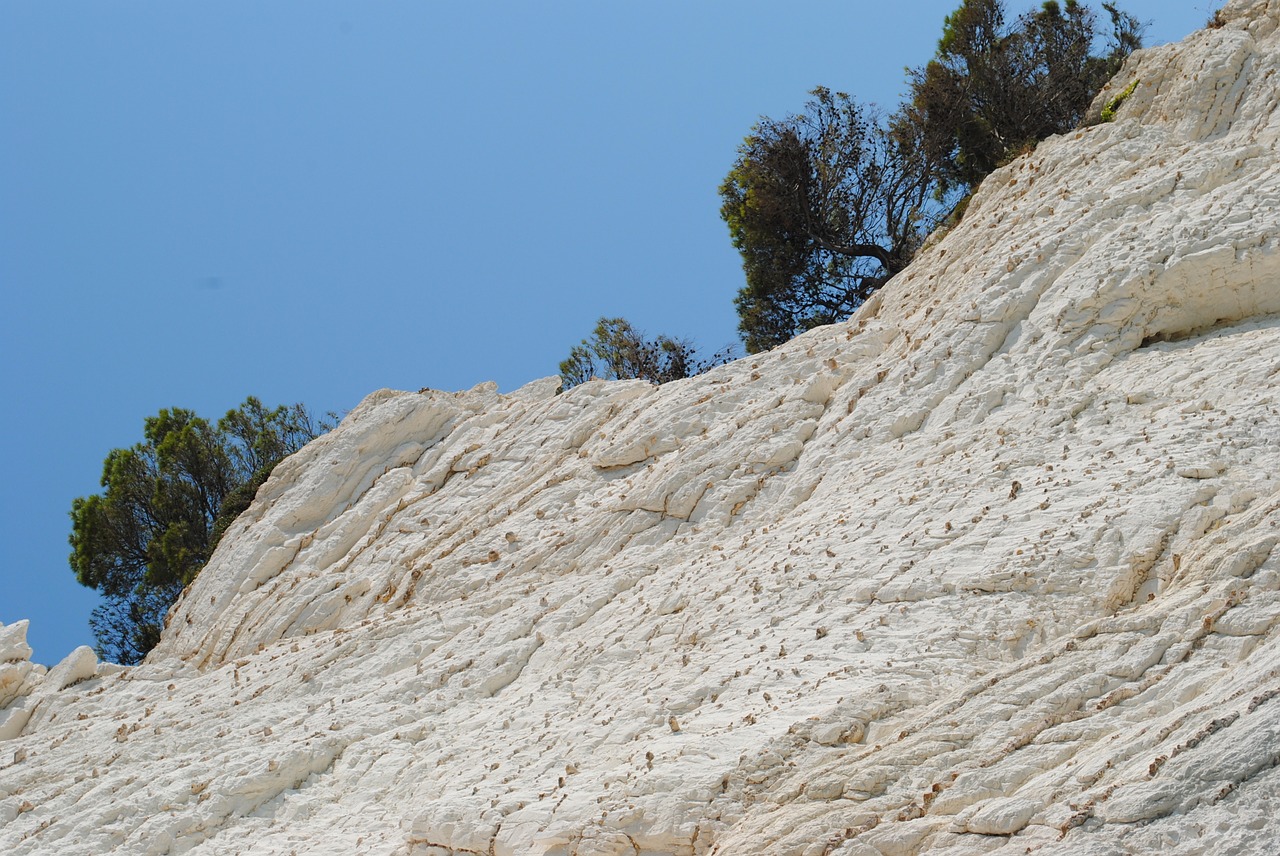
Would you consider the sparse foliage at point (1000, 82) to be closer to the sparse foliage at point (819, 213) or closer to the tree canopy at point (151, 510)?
the sparse foliage at point (819, 213)

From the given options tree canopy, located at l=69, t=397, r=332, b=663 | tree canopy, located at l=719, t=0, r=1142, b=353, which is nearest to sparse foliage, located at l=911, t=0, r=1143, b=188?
tree canopy, located at l=719, t=0, r=1142, b=353

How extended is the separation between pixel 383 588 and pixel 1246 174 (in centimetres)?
1478

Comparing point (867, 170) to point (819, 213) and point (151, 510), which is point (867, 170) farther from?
point (151, 510)

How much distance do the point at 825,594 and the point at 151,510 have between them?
83.2ft

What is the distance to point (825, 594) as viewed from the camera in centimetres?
1425

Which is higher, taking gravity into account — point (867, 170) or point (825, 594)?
point (867, 170)

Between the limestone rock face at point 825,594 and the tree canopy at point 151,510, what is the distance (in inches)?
366

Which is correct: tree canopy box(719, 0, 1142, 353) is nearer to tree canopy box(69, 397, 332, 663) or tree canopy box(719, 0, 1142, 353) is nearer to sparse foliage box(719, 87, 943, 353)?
sparse foliage box(719, 87, 943, 353)

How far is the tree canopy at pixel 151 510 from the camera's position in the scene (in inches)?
1325

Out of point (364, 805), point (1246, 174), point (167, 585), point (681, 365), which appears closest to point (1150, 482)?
point (1246, 174)

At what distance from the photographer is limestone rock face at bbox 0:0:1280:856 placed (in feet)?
32.5

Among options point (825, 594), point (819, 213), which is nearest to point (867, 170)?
point (819, 213)

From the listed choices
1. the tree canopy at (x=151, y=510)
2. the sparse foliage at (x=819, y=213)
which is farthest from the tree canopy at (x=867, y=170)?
the tree canopy at (x=151, y=510)

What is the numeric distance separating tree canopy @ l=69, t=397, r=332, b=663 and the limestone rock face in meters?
9.29
